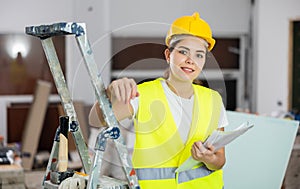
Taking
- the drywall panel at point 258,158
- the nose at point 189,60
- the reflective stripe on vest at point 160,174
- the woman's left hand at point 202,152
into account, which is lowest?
the drywall panel at point 258,158

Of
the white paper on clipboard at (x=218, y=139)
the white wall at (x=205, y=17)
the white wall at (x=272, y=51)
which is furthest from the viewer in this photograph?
the white wall at (x=272, y=51)

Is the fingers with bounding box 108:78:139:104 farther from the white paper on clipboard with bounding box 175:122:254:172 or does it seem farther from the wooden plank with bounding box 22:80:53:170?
the wooden plank with bounding box 22:80:53:170

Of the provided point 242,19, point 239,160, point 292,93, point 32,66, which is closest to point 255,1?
point 242,19

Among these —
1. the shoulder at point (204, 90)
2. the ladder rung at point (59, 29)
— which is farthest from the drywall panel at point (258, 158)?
the ladder rung at point (59, 29)

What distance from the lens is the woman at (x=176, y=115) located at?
130 cm

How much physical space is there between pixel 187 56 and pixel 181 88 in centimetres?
9

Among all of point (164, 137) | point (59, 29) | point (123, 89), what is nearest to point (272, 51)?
point (164, 137)

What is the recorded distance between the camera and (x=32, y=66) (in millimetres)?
5109

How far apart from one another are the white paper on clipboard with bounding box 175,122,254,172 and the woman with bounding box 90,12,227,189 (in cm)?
2

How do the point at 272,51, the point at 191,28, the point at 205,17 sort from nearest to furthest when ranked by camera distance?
the point at 191,28 → the point at 272,51 → the point at 205,17

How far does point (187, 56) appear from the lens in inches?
51.5

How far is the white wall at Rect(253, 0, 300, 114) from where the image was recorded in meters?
5.20

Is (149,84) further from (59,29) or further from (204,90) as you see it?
(59,29)

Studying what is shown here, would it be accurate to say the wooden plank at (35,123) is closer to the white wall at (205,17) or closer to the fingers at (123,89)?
the white wall at (205,17)
